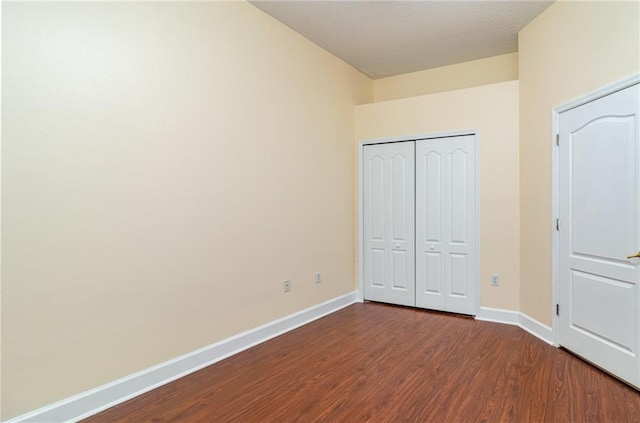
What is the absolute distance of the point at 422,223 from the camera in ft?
14.9

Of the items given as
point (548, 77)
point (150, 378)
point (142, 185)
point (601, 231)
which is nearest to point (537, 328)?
point (601, 231)

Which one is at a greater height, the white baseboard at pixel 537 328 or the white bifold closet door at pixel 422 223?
the white bifold closet door at pixel 422 223

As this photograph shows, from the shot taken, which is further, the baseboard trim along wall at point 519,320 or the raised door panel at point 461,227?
the raised door panel at point 461,227

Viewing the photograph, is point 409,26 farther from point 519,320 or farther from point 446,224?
point 519,320

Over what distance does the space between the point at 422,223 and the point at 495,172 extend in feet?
3.27

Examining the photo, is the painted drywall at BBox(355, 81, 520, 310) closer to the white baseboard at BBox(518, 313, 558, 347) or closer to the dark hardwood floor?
the white baseboard at BBox(518, 313, 558, 347)

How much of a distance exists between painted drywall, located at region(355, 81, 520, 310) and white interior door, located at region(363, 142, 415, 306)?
0.71m

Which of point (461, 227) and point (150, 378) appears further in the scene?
point (461, 227)

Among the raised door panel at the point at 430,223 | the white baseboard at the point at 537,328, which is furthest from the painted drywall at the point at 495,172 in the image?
the raised door panel at the point at 430,223

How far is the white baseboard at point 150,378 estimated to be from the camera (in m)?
2.13

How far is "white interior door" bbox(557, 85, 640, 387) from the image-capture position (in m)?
2.60

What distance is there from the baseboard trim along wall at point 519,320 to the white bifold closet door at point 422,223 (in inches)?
6.7

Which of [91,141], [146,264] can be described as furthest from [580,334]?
[91,141]

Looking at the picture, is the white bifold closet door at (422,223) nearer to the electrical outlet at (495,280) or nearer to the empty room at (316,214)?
the empty room at (316,214)
